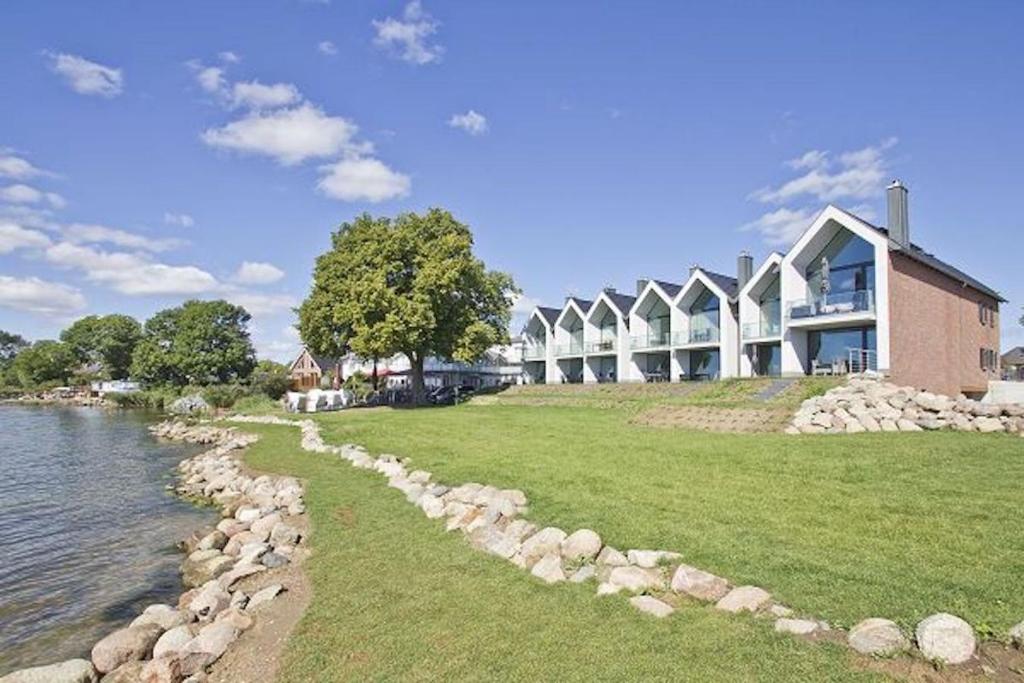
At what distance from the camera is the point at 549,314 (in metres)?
50.6

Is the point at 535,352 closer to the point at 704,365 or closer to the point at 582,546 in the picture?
the point at 704,365

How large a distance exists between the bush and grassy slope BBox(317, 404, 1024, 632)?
90.7 feet

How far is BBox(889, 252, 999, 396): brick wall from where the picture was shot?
24.4 metres

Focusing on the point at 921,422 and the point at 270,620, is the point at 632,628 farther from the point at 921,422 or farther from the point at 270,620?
the point at 921,422

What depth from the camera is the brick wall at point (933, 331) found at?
2439cm

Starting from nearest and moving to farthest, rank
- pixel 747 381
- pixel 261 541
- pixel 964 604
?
pixel 964 604 < pixel 261 541 < pixel 747 381

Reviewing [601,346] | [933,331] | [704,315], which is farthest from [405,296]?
[933,331]

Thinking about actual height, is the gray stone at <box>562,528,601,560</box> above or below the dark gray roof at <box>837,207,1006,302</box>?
below

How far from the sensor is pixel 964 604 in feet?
17.5

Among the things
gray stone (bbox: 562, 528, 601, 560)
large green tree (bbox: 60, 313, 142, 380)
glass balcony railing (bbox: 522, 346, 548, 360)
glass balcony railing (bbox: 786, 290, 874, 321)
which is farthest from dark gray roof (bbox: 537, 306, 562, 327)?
large green tree (bbox: 60, 313, 142, 380)

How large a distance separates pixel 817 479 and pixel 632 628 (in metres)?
6.54

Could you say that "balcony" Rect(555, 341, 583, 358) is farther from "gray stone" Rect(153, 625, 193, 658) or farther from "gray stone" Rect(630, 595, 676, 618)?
"gray stone" Rect(630, 595, 676, 618)

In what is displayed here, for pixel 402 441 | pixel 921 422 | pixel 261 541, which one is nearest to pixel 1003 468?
pixel 921 422

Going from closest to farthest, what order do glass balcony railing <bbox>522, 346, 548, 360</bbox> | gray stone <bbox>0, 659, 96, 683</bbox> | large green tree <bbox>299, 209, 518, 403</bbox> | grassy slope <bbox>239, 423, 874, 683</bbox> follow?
grassy slope <bbox>239, 423, 874, 683</bbox> → gray stone <bbox>0, 659, 96, 683</bbox> → large green tree <bbox>299, 209, 518, 403</bbox> → glass balcony railing <bbox>522, 346, 548, 360</bbox>
